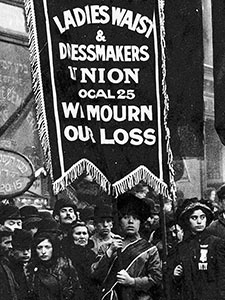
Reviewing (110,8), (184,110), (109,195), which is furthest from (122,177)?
(110,8)

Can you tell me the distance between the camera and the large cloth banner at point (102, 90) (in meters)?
5.22

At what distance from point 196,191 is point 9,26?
5.29 feet

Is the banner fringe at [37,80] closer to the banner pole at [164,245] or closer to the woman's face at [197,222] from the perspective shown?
the banner pole at [164,245]

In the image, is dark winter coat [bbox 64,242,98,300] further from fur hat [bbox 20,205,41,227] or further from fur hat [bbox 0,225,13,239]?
fur hat [bbox 0,225,13,239]

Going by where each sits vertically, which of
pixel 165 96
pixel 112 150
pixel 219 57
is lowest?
pixel 112 150

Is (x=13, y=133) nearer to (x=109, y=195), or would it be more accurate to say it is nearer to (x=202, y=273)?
(x=109, y=195)

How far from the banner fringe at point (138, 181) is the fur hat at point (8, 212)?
24.8 inches

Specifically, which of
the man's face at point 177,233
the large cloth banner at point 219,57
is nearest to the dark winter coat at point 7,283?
the man's face at point 177,233

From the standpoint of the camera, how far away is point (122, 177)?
5.34 m

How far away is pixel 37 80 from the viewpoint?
17.2 feet

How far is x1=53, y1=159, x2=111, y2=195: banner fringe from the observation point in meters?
5.26

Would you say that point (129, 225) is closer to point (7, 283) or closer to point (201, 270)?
point (201, 270)

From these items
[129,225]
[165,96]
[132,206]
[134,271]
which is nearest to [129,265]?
[134,271]

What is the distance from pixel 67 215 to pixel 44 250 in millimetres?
277
